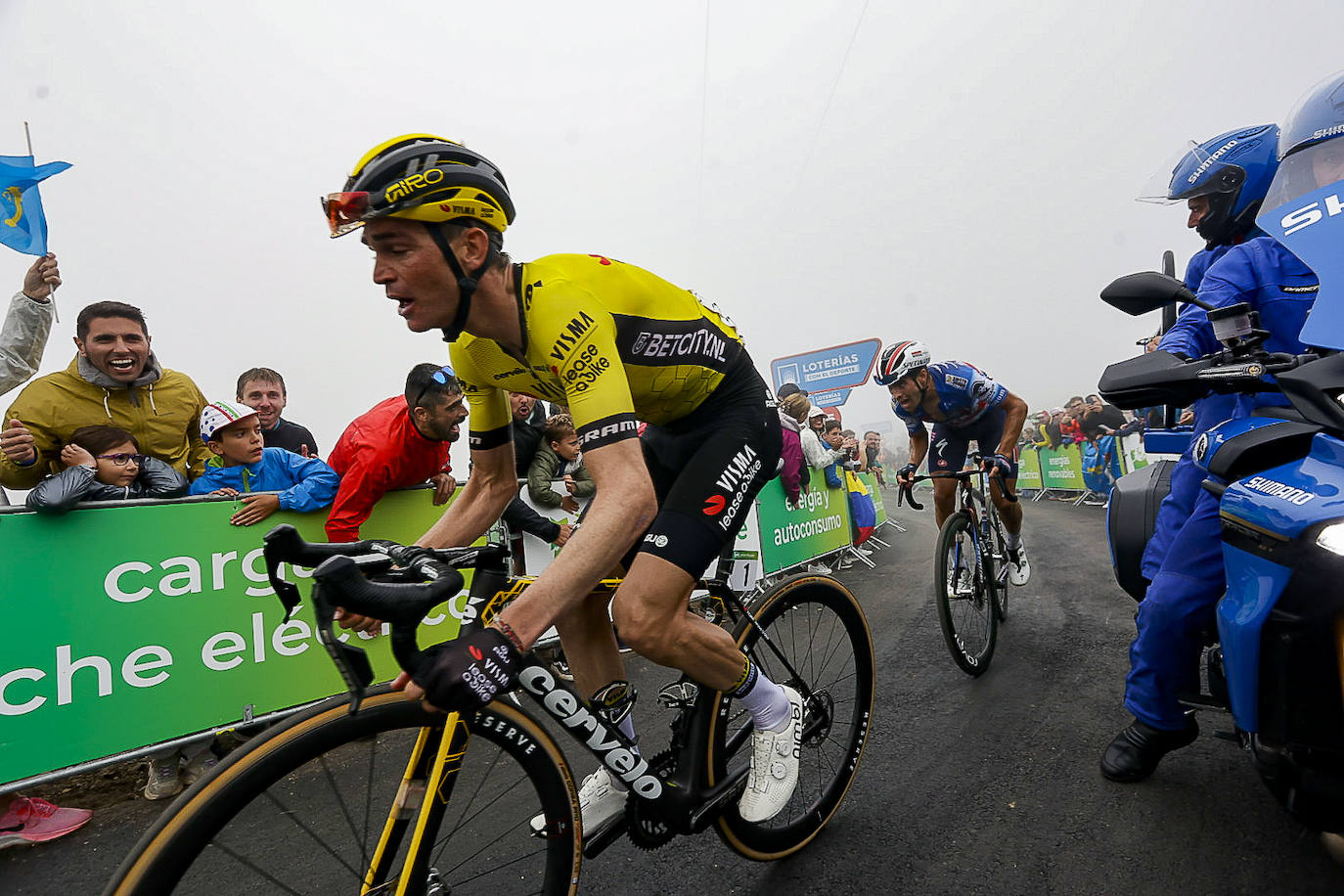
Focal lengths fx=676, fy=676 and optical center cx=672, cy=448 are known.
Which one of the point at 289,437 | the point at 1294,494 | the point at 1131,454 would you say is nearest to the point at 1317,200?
the point at 1294,494

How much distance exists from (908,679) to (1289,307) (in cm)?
260

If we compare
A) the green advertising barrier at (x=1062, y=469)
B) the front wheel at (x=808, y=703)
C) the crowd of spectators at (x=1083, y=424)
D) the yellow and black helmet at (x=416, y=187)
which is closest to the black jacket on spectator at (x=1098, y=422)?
the crowd of spectators at (x=1083, y=424)

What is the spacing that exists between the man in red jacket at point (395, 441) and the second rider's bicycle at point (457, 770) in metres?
2.24

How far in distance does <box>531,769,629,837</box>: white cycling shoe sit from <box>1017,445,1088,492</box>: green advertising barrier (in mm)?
16003

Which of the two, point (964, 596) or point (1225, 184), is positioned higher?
point (1225, 184)

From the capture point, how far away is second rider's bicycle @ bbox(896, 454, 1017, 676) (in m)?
3.95

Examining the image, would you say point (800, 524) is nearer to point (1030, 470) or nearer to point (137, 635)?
point (137, 635)

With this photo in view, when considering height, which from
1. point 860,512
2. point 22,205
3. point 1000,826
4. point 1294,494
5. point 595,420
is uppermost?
point 22,205

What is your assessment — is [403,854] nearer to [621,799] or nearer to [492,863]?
[621,799]

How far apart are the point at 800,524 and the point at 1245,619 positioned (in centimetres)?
619

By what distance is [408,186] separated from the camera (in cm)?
Result: 171

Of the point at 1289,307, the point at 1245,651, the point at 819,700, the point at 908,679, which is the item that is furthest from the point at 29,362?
the point at 1289,307

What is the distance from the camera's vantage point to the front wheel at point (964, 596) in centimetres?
392

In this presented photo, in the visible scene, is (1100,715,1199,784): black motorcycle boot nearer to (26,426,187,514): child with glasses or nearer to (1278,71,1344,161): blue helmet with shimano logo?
(1278,71,1344,161): blue helmet with shimano logo
